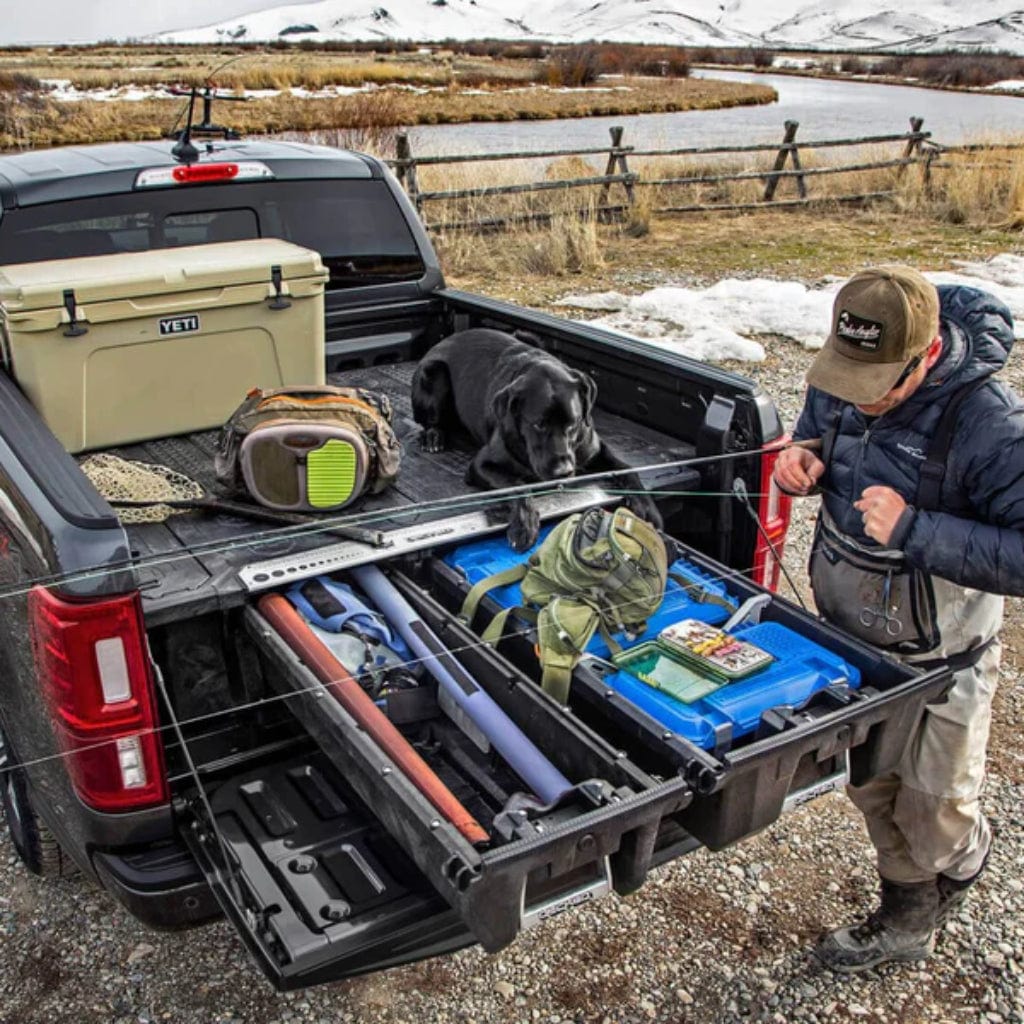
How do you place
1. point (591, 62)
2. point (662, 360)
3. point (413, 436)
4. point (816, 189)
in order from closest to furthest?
point (662, 360)
point (413, 436)
point (816, 189)
point (591, 62)

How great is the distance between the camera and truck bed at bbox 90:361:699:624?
255cm

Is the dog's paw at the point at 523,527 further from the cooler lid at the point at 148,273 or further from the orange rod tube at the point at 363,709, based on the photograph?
the cooler lid at the point at 148,273

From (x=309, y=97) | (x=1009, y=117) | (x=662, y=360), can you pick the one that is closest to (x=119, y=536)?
(x=662, y=360)

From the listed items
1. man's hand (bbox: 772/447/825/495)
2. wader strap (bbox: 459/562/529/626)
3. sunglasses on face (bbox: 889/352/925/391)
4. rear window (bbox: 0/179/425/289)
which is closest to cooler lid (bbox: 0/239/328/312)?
rear window (bbox: 0/179/425/289)

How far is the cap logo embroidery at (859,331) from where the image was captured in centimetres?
242

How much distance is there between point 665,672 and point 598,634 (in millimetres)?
282

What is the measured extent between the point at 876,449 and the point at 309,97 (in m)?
34.2

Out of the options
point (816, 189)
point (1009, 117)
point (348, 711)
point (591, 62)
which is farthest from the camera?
point (591, 62)

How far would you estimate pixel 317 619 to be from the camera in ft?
8.77

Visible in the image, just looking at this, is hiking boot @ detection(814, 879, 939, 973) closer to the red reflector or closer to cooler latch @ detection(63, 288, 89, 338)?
cooler latch @ detection(63, 288, 89, 338)

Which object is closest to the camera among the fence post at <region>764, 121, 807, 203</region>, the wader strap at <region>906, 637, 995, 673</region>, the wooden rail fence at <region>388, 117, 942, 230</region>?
the wader strap at <region>906, 637, 995, 673</region>

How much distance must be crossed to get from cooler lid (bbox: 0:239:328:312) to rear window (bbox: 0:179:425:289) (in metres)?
0.12

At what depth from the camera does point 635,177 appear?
14.5 metres

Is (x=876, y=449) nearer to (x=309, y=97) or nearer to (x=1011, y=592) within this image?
(x=1011, y=592)
